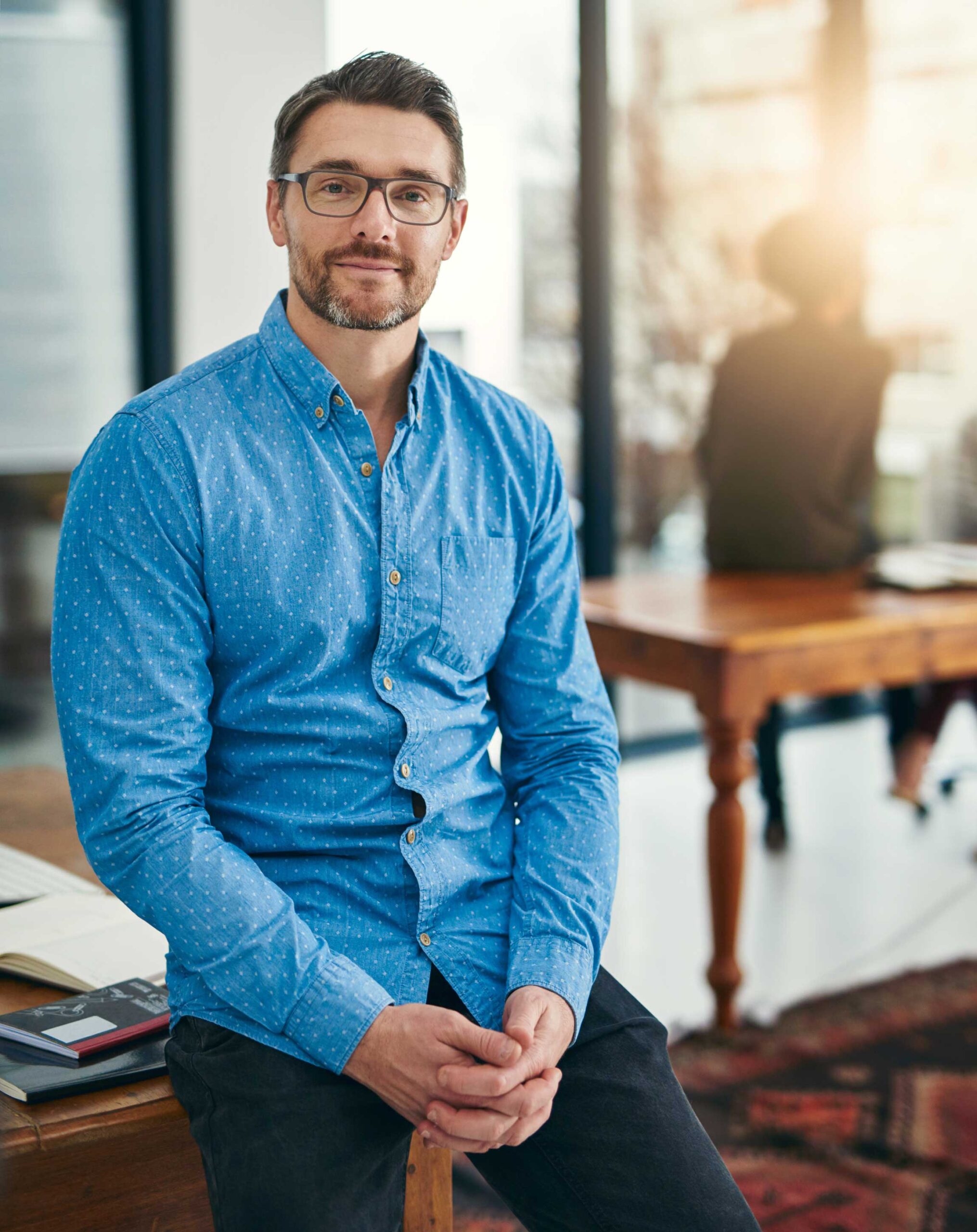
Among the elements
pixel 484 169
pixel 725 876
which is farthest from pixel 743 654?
pixel 484 169

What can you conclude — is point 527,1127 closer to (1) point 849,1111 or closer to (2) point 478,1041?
(2) point 478,1041

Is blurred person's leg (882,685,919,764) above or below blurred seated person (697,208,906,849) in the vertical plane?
below

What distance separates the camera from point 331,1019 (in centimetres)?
117

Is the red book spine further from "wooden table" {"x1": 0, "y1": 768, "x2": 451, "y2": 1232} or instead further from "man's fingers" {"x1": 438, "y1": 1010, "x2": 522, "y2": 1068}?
"man's fingers" {"x1": 438, "y1": 1010, "x2": 522, "y2": 1068}

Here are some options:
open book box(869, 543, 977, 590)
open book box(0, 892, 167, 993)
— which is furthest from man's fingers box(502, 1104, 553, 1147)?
open book box(869, 543, 977, 590)

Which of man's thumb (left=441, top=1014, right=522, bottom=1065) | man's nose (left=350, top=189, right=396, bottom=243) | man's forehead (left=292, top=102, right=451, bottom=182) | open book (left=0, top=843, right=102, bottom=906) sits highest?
man's forehead (left=292, top=102, right=451, bottom=182)

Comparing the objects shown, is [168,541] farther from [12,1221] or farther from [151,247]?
[151,247]

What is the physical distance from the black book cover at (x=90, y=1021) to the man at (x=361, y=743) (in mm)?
67

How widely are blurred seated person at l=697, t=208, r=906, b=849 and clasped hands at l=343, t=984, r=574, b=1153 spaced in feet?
7.04

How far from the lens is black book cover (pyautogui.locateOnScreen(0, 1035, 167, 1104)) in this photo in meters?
1.18

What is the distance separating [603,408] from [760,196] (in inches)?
39.1

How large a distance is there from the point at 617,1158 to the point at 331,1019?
0.31 metres

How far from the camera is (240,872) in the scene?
47.0 inches

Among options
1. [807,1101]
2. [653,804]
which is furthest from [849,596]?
→ [653,804]
